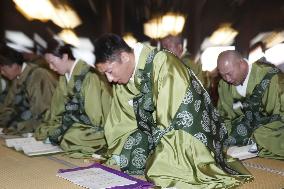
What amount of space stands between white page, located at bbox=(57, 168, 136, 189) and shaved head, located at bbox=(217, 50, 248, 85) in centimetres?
148

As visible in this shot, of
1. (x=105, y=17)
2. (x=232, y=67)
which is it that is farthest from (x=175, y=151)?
(x=105, y=17)

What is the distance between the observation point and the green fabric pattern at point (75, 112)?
4117mm

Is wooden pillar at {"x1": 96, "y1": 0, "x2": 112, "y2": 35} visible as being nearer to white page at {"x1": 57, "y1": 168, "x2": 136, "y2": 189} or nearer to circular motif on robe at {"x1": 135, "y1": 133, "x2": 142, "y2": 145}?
circular motif on robe at {"x1": 135, "y1": 133, "x2": 142, "y2": 145}

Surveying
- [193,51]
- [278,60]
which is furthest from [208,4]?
[278,60]

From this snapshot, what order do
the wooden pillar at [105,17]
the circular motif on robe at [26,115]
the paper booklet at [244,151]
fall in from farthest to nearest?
the wooden pillar at [105,17] < the circular motif on robe at [26,115] < the paper booklet at [244,151]

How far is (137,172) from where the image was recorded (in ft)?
10.1

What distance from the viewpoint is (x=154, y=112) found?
2893 millimetres

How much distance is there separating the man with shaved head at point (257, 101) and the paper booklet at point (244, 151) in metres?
0.05

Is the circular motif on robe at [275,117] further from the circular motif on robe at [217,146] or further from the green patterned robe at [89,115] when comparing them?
the green patterned robe at [89,115]

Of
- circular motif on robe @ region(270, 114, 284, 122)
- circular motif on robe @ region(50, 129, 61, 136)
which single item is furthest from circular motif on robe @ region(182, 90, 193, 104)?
circular motif on robe @ region(50, 129, 61, 136)

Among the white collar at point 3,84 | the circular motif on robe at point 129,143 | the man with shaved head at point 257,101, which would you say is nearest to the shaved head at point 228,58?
the man with shaved head at point 257,101

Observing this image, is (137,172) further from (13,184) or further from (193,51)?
(193,51)

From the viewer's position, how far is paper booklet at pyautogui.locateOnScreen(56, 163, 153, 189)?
8.75 feet

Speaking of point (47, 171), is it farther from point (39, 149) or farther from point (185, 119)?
point (185, 119)
